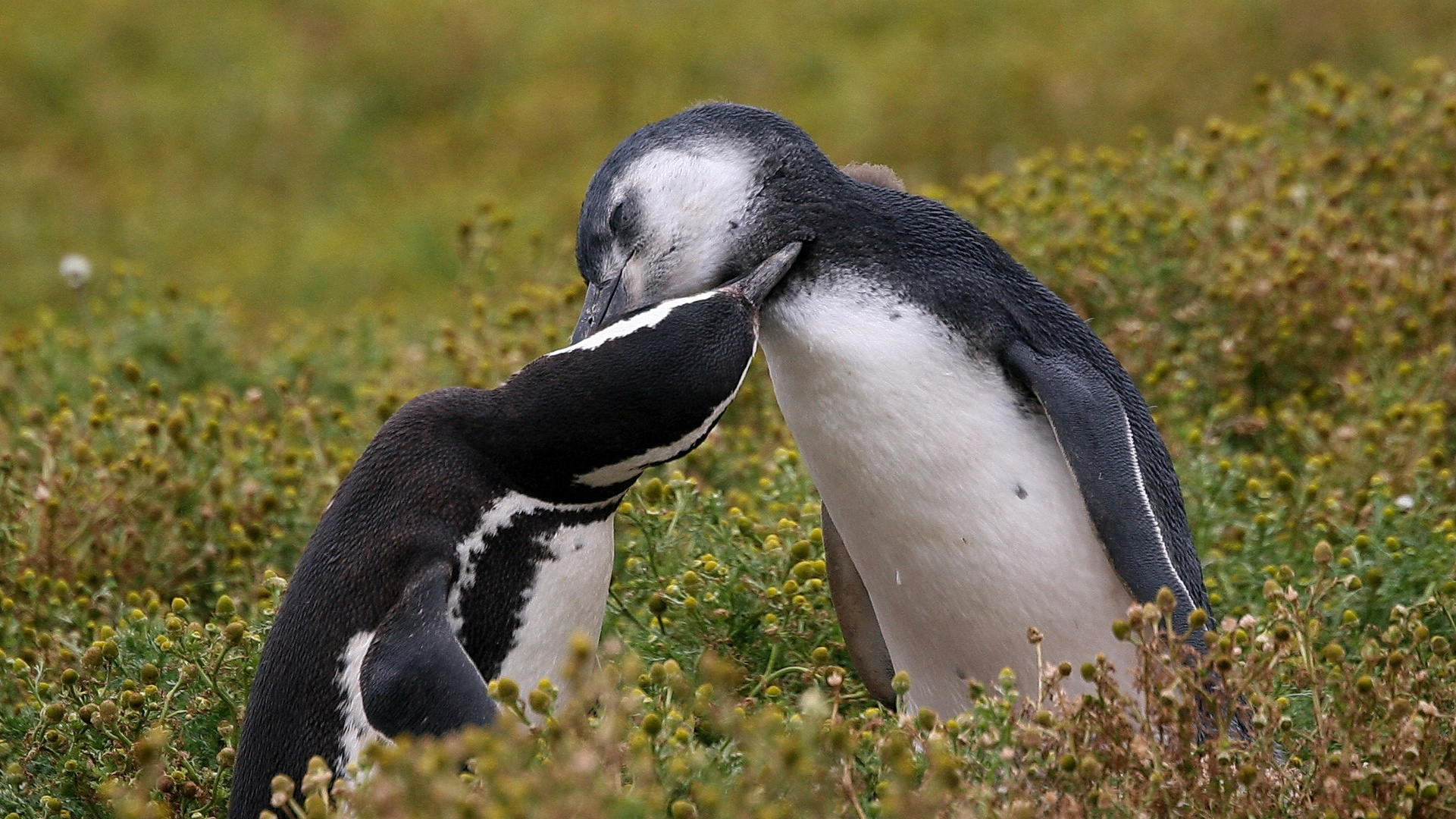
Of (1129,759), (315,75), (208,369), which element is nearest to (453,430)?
(1129,759)

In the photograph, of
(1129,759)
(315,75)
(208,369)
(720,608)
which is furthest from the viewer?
(315,75)

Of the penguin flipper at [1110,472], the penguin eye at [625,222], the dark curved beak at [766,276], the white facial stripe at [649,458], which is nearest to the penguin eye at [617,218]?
the penguin eye at [625,222]

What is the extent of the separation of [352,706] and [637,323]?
0.69 m

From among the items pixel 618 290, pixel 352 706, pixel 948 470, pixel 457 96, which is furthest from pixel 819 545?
pixel 457 96

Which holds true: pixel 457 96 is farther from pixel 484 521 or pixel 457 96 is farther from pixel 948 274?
pixel 484 521

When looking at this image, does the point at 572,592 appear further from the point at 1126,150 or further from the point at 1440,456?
the point at 1126,150

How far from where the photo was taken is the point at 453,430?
2713mm

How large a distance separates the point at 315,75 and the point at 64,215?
171cm

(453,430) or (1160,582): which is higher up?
(1160,582)

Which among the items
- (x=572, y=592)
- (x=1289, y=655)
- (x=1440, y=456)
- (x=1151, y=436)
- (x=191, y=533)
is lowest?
(x=191, y=533)

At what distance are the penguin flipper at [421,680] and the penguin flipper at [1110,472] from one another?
0.99 meters

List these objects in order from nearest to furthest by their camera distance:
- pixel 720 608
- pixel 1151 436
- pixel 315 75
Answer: pixel 1151 436 < pixel 720 608 < pixel 315 75

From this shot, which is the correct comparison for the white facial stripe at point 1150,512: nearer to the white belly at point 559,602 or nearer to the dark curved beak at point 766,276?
the dark curved beak at point 766,276

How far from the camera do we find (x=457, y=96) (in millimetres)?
10500
